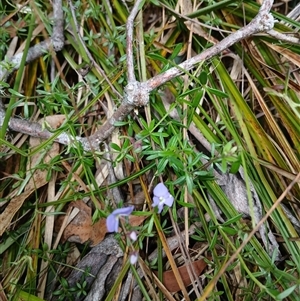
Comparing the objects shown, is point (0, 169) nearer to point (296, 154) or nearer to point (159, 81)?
point (159, 81)

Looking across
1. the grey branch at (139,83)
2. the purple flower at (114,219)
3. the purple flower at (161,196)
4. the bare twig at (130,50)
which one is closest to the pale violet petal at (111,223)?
the purple flower at (114,219)

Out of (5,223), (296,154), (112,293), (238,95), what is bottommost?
(112,293)

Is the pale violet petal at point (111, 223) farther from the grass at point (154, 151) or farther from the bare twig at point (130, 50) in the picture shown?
the bare twig at point (130, 50)

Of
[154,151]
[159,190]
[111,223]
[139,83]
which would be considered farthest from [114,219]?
[139,83]

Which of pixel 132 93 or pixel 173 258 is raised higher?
pixel 132 93

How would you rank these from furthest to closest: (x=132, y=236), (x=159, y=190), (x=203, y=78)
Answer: (x=203, y=78)
(x=159, y=190)
(x=132, y=236)

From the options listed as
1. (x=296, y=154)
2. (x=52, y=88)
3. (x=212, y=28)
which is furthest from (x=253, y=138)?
(x=52, y=88)

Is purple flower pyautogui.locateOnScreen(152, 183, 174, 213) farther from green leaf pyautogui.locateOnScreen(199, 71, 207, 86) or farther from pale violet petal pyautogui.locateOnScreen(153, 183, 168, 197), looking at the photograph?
green leaf pyautogui.locateOnScreen(199, 71, 207, 86)

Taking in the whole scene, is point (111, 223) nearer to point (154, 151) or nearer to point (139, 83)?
point (154, 151)

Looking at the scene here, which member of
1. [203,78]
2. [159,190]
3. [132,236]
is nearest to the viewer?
[132,236]
